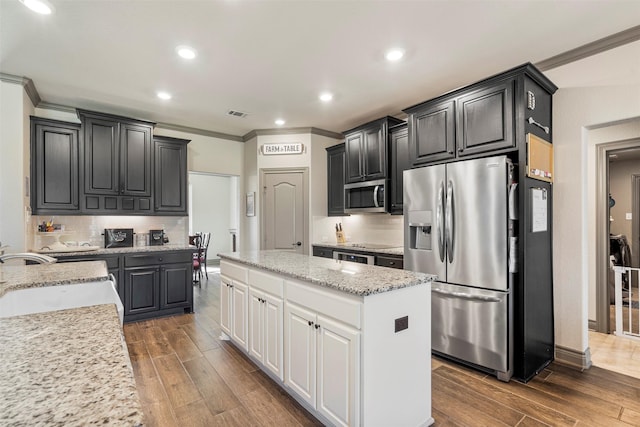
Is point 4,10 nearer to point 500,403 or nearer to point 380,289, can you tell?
point 380,289

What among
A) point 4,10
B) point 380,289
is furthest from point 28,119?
point 380,289

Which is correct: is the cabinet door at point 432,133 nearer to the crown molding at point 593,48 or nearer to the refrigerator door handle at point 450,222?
the refrigerator door handle at point 450,222

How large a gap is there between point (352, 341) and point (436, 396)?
1140 mm

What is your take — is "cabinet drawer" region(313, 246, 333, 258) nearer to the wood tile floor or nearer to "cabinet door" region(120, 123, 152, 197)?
the wood tile floor

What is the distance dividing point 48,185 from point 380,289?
426cm

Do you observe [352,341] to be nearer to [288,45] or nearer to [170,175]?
[288,45]

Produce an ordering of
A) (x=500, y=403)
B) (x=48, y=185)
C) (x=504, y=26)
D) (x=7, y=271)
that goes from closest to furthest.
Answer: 1. (x=7, y=271)
2. (x=500, y=403)
3. (x=504, y=26)
4. (x=48, y=185)

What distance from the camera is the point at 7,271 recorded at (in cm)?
209

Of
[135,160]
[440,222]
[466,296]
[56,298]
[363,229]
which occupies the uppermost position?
[135,160]

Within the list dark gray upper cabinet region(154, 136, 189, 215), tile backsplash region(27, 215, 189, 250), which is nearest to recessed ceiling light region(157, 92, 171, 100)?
dark gray upper cabinet region(154, 136, 189, 215)

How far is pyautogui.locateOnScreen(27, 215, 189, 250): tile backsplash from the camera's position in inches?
156

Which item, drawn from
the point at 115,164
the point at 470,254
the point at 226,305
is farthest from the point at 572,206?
the point at 115,164

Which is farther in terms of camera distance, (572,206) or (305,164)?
(305,164)

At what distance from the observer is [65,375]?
0.77 meters
